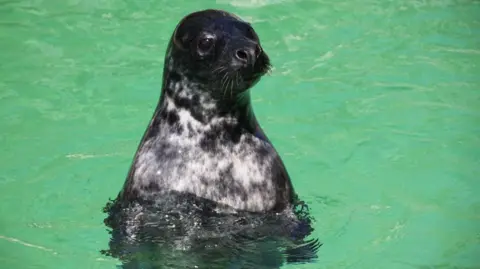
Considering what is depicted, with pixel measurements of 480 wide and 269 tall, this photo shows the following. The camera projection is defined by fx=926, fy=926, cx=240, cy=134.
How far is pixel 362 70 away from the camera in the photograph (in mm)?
9734

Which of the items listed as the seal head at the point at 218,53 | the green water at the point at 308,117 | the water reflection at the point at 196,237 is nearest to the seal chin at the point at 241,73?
the seal head at the point at 218,53

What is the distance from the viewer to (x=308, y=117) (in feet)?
28.7

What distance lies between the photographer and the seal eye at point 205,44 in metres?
5.87

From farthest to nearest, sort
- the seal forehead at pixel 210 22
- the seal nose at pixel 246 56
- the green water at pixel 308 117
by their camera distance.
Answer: the green water at pixel 308 117
the seal forehead at pixel 210 22
the seal nose at pixel 246 56

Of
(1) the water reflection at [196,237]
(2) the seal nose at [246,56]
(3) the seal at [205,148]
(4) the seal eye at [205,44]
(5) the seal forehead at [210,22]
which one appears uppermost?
(5) the seal forehead at [210,22]

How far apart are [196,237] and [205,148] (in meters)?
0.58

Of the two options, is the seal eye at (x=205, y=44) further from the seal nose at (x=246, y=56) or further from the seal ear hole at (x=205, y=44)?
the seal nose at (x=246, y=56)

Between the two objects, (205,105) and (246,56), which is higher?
(246,56)

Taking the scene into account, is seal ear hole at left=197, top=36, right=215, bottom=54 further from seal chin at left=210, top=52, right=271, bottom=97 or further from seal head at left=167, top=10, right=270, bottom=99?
seal chin at left=210, top=52, right=271, bottom=97

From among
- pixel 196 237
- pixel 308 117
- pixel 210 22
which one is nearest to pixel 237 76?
pixel 210 22

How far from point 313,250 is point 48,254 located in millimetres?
1970

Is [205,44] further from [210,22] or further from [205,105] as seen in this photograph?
[205,105]

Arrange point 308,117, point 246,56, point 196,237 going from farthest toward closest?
point 308,117
point 196,237
point 246,56

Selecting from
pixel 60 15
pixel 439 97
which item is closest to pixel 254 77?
pixel 439 97
